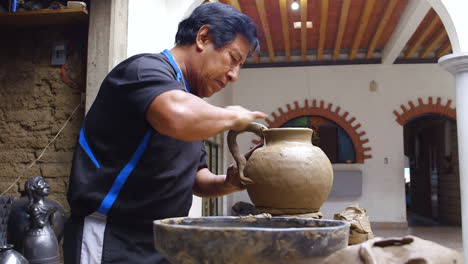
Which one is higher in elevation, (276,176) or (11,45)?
(11,45)

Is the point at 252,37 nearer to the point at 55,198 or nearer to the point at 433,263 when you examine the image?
the point at 433,263

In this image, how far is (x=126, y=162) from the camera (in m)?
1.33

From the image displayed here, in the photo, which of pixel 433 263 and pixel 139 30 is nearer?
pixel 433 263

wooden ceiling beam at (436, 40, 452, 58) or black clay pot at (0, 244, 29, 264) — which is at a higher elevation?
wooden ceiling beam at (436, 40, 452, 58)

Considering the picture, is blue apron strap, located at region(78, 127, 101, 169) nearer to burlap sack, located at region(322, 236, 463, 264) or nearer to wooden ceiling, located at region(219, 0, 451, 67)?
burlap sack, located at region(322, 236, 463, 264)

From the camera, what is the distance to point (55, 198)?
3.49 meters

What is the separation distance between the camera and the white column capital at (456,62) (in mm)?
4426

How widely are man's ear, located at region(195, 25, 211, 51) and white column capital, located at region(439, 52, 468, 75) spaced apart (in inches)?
147

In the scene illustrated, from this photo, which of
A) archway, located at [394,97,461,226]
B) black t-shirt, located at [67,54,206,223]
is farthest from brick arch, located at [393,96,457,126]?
black t-shirt, located at [67,54,206,223]

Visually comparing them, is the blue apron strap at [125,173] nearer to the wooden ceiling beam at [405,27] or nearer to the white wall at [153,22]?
the white wall at [153,22]

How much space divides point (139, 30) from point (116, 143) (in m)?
2.62

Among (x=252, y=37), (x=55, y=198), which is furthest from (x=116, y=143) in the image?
→ (x=55, y=198)

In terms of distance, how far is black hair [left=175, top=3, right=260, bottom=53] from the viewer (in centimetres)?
151

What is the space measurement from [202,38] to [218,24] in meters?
0.07
